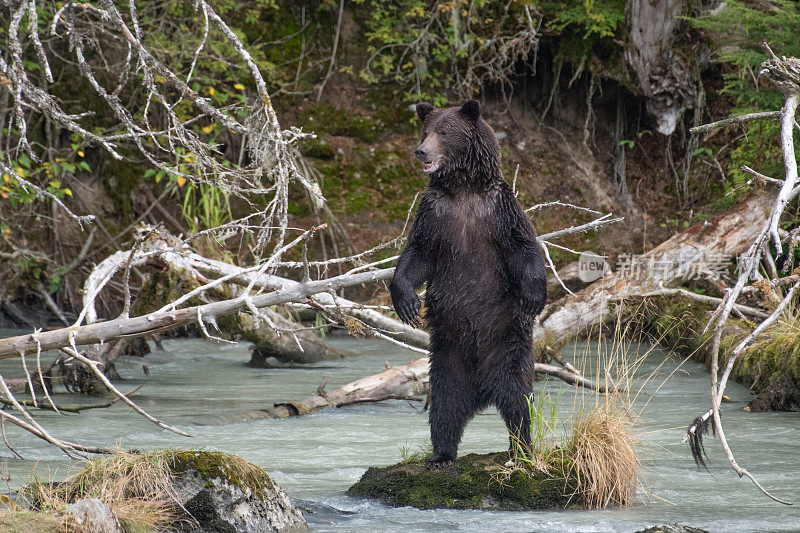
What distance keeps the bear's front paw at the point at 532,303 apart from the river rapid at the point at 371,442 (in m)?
0.64

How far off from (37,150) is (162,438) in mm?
7538

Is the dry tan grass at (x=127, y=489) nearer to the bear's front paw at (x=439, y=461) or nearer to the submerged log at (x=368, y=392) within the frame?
the bear's front paw at (x=439, y=461)

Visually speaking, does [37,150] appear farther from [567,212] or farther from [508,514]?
[508,514]

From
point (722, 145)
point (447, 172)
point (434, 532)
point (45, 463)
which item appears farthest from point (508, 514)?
point (722, 145)

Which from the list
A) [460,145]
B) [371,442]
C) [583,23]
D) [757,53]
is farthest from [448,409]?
[583,23]

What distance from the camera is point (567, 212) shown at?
12.9 metres

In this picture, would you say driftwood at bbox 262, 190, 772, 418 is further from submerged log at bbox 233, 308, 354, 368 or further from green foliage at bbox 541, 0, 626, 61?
green foliage at bbox 541, 0, 626, 61

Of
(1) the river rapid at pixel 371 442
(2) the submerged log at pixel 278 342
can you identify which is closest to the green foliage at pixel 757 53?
(1) the river rapid at pixel 371 442

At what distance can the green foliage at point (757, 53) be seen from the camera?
888cm

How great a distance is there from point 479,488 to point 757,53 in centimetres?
688

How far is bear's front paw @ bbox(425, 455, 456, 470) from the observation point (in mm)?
4500

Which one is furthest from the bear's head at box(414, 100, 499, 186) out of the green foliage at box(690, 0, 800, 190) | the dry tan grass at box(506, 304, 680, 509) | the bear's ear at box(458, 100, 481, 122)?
the green foliage at box(690, 0, 800, 190)

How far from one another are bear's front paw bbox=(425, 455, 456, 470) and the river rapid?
270 millimetres

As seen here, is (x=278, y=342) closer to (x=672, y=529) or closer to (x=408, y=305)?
(x=408, y=305)
